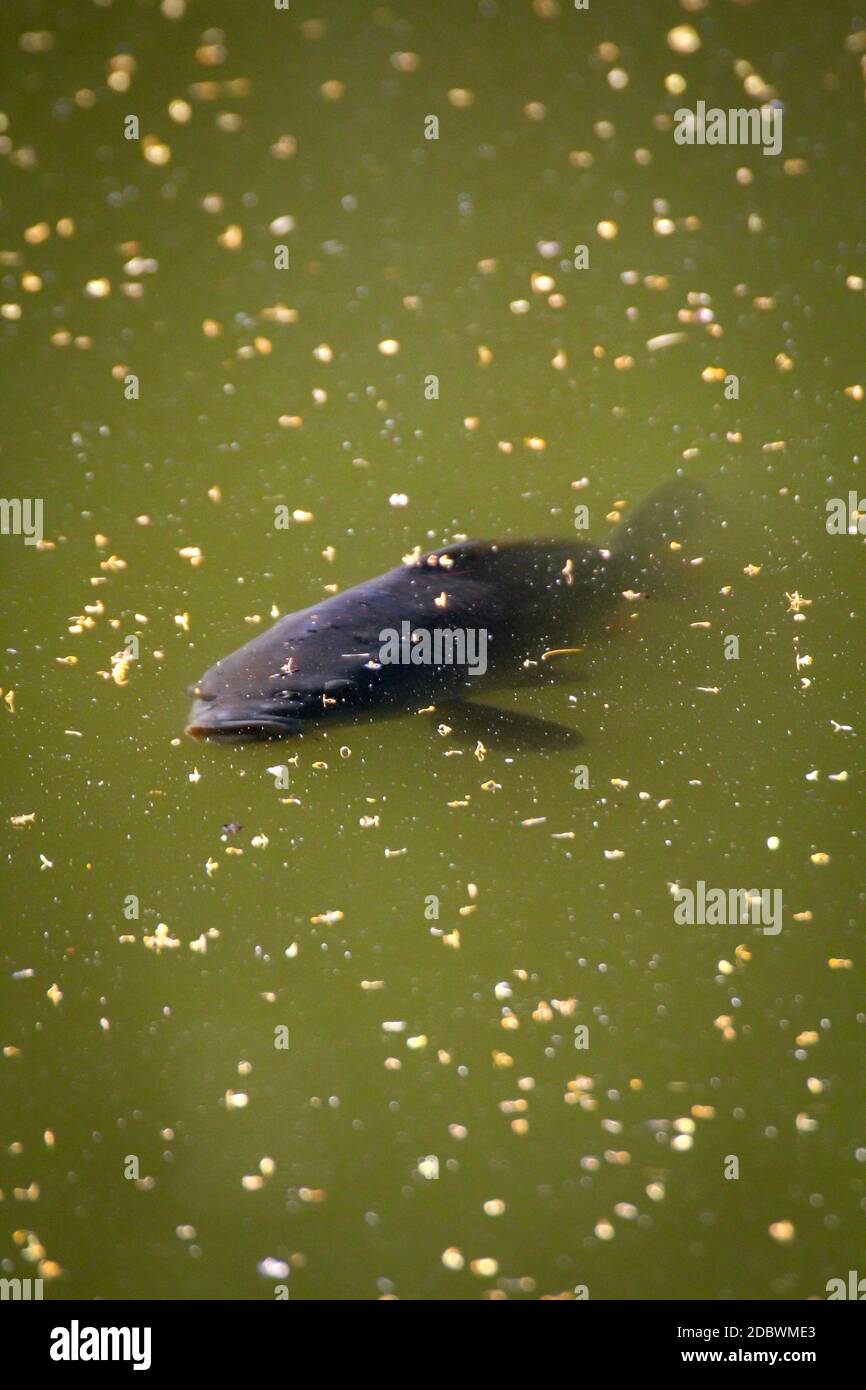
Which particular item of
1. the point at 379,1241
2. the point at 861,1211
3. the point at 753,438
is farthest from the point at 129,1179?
the point at 753,438

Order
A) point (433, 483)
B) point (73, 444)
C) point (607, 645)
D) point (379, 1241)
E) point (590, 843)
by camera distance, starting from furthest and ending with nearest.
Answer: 1. point (73, 444)
2. point (433, 483)
3. point (607, 645)
4. point (590, 843)
5. point (379, 1241)

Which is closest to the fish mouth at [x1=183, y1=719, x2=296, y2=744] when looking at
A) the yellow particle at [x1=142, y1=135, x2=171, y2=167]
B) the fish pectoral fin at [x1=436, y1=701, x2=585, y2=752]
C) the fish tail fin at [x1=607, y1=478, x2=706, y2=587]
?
the fish pectoral fin at [x1=436, y1=701, x2=585, y2=752]

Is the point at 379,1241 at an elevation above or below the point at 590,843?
below

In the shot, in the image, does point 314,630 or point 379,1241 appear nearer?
point 379,1241

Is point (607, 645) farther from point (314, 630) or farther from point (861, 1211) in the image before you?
point (861, 1211)

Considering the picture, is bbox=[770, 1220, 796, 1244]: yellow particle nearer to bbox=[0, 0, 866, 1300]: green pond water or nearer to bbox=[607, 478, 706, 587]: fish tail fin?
bbox=[0, 0, 866, 1300]: green pond water

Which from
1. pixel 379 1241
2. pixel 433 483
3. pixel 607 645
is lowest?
pixel 379 1241
